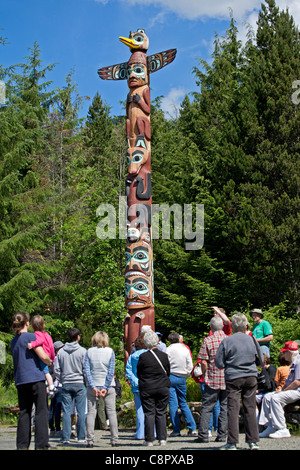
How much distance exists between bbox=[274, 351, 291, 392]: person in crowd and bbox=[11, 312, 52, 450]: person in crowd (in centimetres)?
379

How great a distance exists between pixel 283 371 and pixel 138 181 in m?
6.55

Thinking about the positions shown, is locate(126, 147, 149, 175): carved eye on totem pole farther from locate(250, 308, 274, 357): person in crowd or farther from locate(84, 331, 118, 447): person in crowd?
locate(84, 331, 118, 447): person in crowd

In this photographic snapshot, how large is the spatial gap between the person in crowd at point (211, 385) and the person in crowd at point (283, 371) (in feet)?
3.73

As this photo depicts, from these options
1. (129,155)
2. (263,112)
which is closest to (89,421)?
(129,155)

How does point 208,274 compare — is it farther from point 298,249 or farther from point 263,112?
point 263,112

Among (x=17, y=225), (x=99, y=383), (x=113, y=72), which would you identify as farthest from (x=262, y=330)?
(x=17, y=225)

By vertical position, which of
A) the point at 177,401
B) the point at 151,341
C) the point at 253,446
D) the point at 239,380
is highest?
the point at 151,341

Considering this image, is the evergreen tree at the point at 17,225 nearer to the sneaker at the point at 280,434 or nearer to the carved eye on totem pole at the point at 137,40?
Result: the carved eye on totem pole at the point at 137,40

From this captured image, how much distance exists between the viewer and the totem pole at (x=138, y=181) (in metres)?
12.4

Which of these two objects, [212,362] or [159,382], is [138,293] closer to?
[212,362]

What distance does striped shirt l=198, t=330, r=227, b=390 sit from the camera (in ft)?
24.1

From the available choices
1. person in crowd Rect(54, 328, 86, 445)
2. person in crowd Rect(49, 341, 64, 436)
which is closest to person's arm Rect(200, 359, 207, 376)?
person in crowd Rect(54, 328, 86, 445)

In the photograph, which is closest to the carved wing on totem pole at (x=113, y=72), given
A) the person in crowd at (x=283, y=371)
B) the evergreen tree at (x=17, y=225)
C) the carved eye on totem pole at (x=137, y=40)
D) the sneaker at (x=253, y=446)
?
the carved eye on totem pole at (x=137, y=40)

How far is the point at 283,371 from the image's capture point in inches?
324
